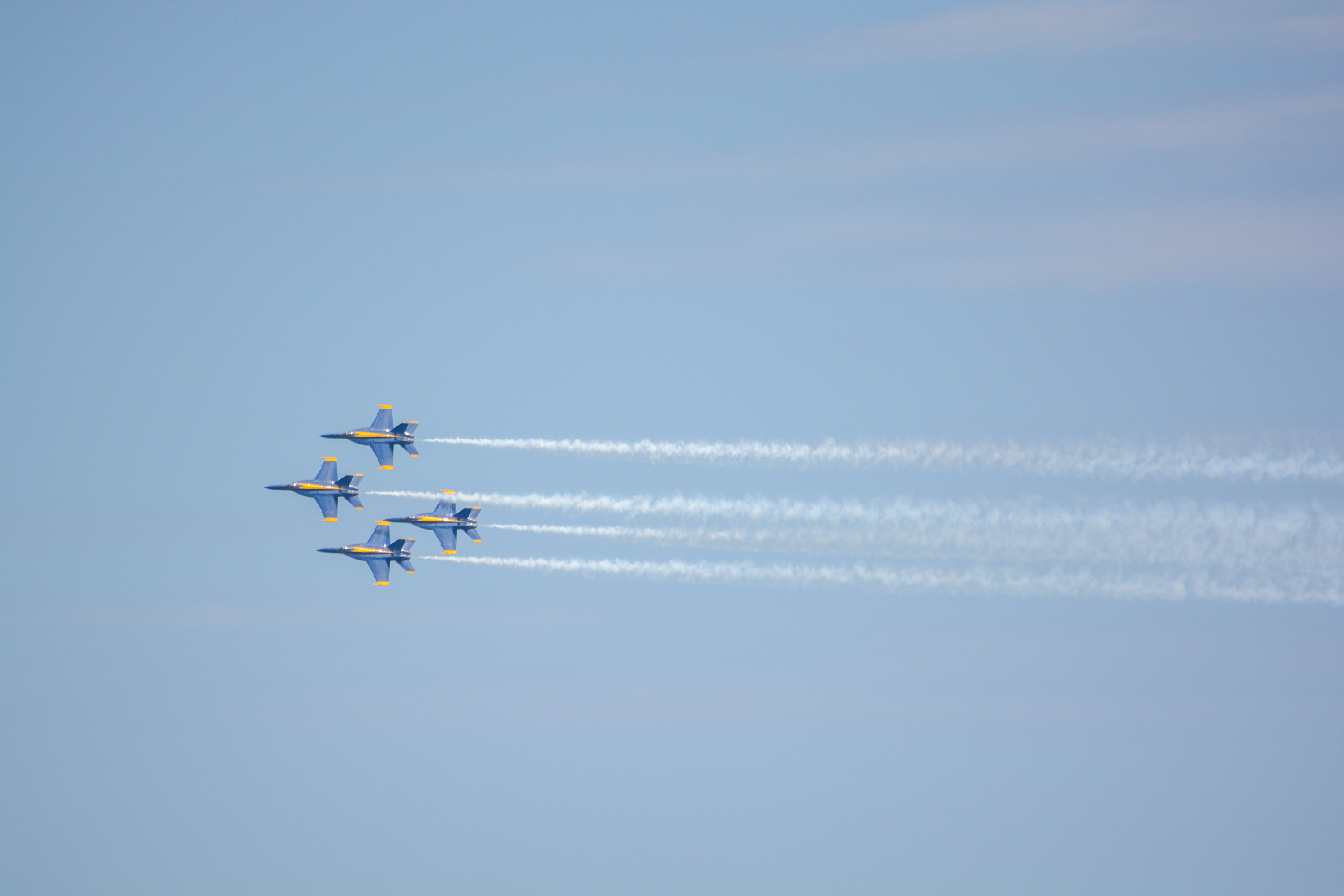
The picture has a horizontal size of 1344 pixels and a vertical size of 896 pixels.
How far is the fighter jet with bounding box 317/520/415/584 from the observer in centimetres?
9938

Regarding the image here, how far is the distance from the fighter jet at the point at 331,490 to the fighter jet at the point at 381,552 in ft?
7.22

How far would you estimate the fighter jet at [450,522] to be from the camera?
322 ft

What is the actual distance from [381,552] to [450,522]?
17.0 feet

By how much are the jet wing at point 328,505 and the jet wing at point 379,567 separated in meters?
3.51

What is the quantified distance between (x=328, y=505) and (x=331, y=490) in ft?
3.31

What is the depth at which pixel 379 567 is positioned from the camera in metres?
99.7

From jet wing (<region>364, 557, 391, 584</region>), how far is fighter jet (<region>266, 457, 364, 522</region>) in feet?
11.0

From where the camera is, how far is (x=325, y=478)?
100438 mm

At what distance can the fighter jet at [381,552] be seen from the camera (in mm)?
99375

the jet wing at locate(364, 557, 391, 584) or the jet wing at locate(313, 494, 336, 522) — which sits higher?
the jet wing at locate(313, 494, 336, 522)

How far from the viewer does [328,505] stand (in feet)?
327

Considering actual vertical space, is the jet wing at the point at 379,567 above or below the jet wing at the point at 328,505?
below

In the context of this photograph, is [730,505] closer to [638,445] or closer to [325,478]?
[638,445]

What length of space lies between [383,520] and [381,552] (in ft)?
7.16
